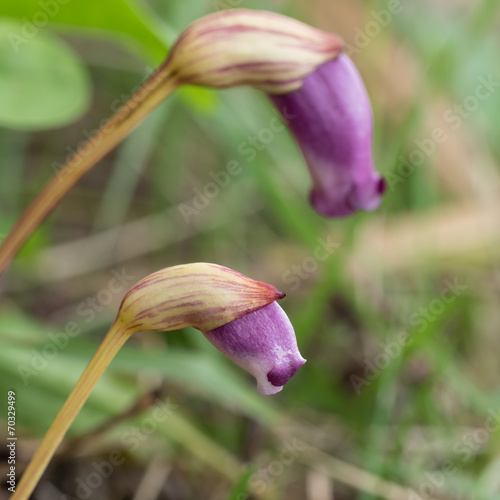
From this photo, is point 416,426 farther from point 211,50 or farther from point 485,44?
point 485,44

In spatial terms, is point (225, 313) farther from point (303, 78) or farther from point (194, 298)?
point (303, 78)

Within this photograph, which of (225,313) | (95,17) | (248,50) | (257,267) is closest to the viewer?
(225,313)

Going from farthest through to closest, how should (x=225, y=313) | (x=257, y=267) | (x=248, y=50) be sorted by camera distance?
(x=257, y=267), (x=248, y=50), (x=225, y=313)

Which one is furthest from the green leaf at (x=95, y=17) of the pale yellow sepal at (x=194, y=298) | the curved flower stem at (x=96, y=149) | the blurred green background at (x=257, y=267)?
the pale yellow sepal at (x=194, y=298)

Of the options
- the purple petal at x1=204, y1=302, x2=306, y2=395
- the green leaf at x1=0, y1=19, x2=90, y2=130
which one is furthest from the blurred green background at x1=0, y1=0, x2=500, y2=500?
the purple petal at x1=204, y1=302, x2=306, y2=395

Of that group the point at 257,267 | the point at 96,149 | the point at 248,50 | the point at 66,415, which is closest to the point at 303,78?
the point at 248,50

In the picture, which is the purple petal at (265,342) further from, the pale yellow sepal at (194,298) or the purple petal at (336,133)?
the purple petal at (336,133)

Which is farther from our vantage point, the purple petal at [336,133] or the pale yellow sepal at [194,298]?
the purple petal at [336,133]
